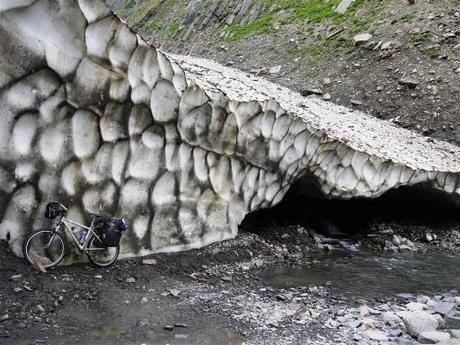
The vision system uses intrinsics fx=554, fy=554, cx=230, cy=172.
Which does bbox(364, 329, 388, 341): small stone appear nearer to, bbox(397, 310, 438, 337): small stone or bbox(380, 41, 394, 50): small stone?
bbox(397, 310, 438, 337): small stone

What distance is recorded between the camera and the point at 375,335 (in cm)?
696

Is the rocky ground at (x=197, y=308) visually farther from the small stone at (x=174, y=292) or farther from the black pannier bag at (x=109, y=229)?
the black pannier bag at (x=109, y=229)

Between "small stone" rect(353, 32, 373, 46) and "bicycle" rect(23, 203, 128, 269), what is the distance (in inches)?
Answer: 677

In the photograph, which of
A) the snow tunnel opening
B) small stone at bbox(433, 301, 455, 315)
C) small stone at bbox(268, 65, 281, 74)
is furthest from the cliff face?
small stone at bbox(268, 65, 281, 74)

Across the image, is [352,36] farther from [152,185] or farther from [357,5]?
[152,185]

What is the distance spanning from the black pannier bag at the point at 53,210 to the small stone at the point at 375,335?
13.6ft

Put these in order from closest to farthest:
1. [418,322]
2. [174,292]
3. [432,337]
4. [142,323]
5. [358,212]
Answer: [142,323], [432,337], [418,322], [174,292], [358,212]

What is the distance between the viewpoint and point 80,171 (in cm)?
740

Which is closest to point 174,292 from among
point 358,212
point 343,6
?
point 358,212

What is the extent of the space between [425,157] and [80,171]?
1042 centimetres

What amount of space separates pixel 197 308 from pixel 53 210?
7.14 ft

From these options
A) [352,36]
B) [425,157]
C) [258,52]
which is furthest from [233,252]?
[258,52]

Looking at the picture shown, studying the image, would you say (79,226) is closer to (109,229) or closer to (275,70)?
(109,229)

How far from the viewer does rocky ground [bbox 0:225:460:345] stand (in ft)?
20.0
